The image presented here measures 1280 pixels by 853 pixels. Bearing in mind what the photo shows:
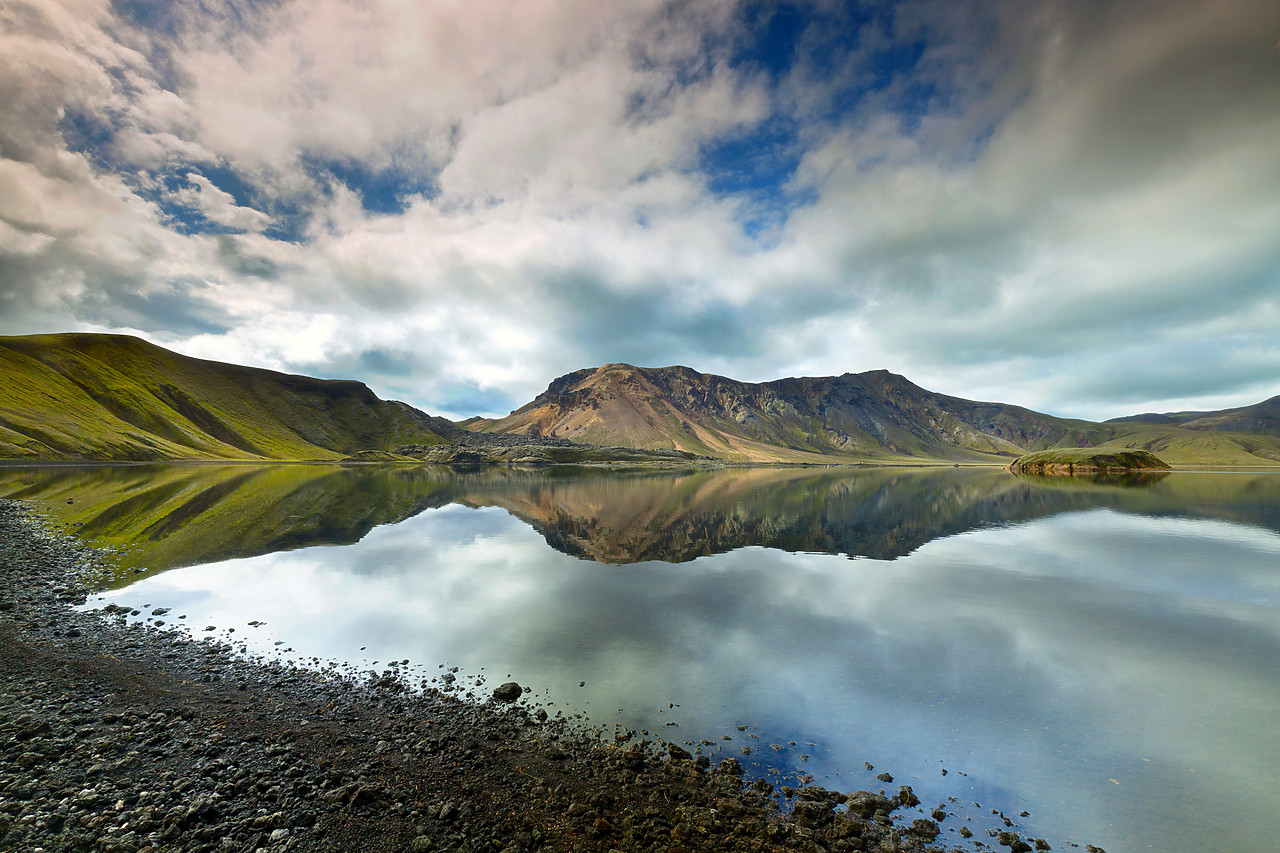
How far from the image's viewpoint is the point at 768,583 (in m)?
28.5

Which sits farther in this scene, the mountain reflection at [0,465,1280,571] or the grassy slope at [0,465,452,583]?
the mountain reflection at [0,465,1280,571]

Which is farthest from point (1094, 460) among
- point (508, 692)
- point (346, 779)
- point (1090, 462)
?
point (346, 779)

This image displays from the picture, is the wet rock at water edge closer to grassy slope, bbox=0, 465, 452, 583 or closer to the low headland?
grassy slope, bbox=0, 465, 452, 583

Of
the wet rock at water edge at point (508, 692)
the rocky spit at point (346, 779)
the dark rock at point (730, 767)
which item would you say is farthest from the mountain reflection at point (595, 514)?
the dark rock at point (730, 767)

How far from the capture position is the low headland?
513 feet

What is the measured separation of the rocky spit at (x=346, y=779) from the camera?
28.9 feet

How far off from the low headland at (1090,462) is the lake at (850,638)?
456 feet

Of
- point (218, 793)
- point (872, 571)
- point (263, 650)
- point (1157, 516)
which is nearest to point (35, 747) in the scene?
point (218, 793)

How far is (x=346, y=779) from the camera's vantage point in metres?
10.4

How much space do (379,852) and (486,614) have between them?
562 inches

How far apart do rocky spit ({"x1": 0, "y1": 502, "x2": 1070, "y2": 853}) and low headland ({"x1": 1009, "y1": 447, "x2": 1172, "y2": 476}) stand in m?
199

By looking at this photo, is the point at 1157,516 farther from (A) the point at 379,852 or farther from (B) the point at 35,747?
(B) the point at 35,747

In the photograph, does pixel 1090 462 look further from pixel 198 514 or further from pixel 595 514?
pixel 198 514

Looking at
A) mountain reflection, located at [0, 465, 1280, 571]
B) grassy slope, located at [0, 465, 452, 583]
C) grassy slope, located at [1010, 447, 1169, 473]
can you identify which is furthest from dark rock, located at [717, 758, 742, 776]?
grassy slope, located at [1010, 447, 1169, 473]
